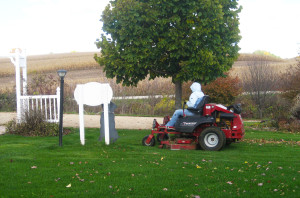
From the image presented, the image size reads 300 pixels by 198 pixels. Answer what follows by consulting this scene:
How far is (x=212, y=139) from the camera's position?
9273 mm

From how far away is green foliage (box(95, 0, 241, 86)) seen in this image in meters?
11.7

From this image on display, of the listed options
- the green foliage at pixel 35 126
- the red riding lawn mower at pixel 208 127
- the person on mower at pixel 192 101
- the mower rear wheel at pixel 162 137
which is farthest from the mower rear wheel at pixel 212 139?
the green foliage at pixel 35 126

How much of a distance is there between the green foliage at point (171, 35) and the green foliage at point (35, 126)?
8.96ft

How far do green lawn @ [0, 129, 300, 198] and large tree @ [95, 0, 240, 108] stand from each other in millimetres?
3181

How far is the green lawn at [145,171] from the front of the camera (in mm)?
5668

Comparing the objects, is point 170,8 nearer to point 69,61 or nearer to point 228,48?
point 228,48

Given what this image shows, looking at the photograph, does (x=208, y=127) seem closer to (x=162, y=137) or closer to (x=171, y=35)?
(x=162, y=137)

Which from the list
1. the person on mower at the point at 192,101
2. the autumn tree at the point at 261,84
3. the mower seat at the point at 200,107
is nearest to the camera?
the mower seat at the point at 200,107

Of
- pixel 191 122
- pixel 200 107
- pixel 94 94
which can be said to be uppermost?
pixel 94 94

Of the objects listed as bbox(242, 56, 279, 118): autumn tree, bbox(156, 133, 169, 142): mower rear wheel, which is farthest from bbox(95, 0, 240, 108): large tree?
bbox(242, 56, 279, 118): autumn tree

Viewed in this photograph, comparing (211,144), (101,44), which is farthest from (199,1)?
(211,144)

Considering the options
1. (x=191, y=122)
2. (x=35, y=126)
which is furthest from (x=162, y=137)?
(x=35, y=126)

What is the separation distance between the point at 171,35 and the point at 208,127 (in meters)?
3.71

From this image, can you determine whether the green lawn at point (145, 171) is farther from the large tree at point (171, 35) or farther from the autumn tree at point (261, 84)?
the autumn tree at point (261, 84)
